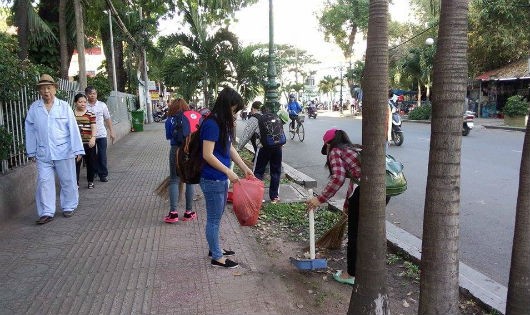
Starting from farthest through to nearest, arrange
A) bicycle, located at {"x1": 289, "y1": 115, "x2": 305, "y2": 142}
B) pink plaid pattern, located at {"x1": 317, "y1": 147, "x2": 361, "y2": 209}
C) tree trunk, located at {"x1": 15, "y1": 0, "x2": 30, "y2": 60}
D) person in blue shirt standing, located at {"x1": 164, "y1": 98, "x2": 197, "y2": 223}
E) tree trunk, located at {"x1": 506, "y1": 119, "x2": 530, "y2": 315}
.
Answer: bicycle, located at {"x1": 289, "y1": 115, "x2": 305, "y2": 142}, tree trunk, located at {"x1": 15, "y1": 0, "x2": 30, "y2": 60}, person in blue shirt standing, located at {"x1": 164, "y1": 98, "x2": 197, "y2": 223}, pink plaid pattern, located at {"x1": 317, "y1": 147, "x2": 361, "y2": 209}, tree trunk, located at {"x1": 506, "y1": 119, "x2": 530, "y2": 315}

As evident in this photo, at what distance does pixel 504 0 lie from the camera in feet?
79.6

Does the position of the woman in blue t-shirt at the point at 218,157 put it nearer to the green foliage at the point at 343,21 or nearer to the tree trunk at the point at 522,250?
the tree trunk at the point at 522,250

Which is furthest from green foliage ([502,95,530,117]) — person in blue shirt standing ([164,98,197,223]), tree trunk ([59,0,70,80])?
person in blue shirt standing ([164,98,197,223])

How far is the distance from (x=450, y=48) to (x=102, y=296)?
3010 mm

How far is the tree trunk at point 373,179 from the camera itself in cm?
283

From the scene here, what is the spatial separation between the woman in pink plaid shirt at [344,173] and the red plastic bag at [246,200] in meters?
0.47

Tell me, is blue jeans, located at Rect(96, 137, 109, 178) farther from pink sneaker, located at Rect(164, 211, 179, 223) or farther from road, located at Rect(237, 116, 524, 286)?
road, located at Rect(237, 116, 524, 286)

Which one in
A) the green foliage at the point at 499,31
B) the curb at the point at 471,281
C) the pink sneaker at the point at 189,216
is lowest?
the curb at the point at 471,281

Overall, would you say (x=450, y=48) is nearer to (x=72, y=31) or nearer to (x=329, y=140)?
(x=329, y=140)

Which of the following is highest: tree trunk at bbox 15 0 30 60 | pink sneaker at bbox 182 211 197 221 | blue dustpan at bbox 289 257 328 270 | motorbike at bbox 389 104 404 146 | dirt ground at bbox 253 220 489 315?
tree trunk at bbox 15 0 30 60

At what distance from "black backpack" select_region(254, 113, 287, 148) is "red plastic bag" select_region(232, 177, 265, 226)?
9.30ft

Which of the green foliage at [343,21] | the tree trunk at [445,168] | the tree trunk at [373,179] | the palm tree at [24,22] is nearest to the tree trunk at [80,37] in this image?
the palm tree at [24,22]

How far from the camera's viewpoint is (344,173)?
387 centimetres

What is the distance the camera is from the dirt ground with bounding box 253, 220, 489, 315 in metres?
3.71
